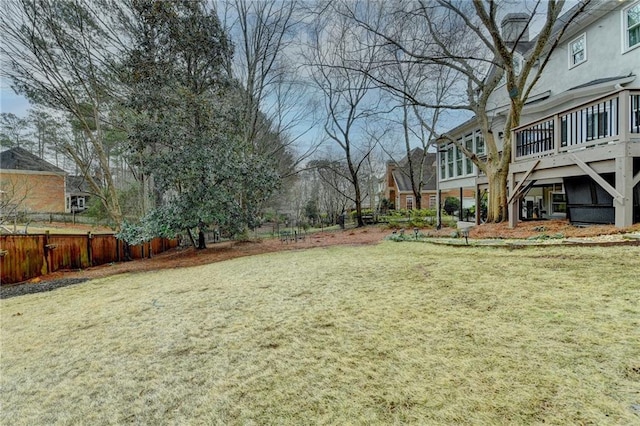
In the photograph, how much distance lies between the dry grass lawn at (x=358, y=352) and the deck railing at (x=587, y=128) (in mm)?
2551

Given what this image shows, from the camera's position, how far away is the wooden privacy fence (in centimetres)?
716

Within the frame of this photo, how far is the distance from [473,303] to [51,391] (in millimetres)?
3830

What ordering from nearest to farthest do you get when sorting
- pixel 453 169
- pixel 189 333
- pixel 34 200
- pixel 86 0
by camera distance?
1. pixel 189 333
2. pixel 86 0
3. pixel 453 169
4. pixel 34 200

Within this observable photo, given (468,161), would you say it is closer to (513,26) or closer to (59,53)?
(513,26)

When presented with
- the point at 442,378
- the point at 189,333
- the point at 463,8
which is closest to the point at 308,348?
the point at 442,378

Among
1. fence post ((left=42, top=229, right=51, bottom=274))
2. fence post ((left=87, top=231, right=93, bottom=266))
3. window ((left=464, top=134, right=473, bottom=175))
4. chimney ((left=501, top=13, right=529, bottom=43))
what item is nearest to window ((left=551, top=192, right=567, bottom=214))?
window ((left=464, top=134, right=473, bottom=175))

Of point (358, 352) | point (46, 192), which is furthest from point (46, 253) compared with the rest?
point (46, 192)

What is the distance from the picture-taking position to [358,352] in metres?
2.46

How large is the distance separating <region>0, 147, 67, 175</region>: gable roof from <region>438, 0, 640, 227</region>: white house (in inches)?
1037

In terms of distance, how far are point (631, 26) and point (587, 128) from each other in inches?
136

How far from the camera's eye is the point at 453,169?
15.4 meters

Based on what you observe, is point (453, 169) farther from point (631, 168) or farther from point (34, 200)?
point (34, 200)

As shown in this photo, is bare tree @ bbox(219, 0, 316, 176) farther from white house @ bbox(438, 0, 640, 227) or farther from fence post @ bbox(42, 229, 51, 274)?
white house @ bbox(438, 0, 640, 227)

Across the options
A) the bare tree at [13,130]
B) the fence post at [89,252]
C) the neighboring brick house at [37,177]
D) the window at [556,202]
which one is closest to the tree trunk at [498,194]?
the window at [556,202]
